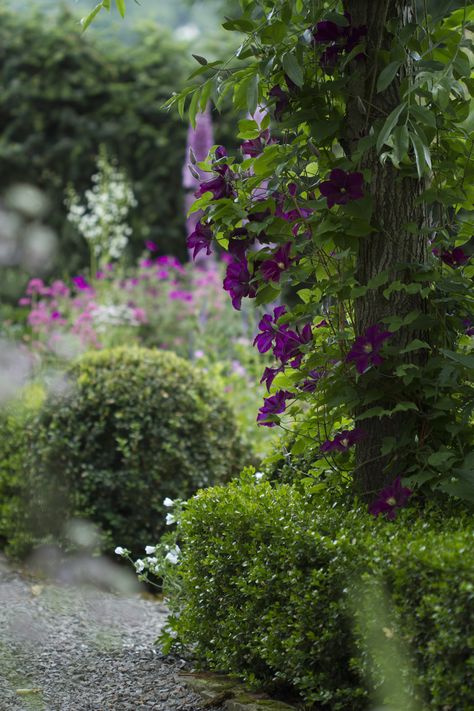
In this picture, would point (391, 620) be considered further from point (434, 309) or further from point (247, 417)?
point (247, 417)

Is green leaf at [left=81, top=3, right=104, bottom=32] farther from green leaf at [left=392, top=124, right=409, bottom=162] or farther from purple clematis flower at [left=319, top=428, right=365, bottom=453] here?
purple clematis flower at [left=319, top=428, right=365, bottom=453]

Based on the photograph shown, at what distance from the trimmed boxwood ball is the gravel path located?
0.85 ft

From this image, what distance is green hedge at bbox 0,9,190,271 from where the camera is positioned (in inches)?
366

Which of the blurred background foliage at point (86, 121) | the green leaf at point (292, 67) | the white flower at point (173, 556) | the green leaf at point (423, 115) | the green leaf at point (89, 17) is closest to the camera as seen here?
the green leaf at point (423, 115)

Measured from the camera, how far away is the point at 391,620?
6.31 feet

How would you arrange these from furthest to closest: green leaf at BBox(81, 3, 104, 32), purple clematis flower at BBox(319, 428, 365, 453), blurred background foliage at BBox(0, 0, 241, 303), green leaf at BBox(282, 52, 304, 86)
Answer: blurred background foliage at BBox(0, 0, 241, 303) → green leaf at BBox(81, 3, 104, 32) → purple clematis flower at BBox(319, 428, 365, 453) → green leaf at BBox(282, 52, 304, 86)

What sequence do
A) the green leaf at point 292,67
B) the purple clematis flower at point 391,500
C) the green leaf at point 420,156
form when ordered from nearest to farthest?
the green leaf at point 420,156 < the green leaf at point 292,67 < the purple clematis flower at point 391,500

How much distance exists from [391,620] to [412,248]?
101cm

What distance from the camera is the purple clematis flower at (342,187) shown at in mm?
2297

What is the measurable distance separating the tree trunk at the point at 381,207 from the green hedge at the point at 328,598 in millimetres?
213

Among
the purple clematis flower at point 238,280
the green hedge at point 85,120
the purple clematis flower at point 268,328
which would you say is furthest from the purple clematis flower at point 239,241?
the green hedge at point 85,120

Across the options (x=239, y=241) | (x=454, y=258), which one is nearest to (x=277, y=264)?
(x=239, y=241)

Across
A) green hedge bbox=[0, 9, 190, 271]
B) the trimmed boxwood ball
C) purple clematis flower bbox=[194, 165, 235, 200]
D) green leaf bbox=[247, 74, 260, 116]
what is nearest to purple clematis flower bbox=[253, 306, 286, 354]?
purple clematis flower bbox=[194, 165, 235, 200]

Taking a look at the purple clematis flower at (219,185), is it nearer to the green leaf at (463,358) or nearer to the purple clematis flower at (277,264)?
the purple clematis flower at (277,264)
